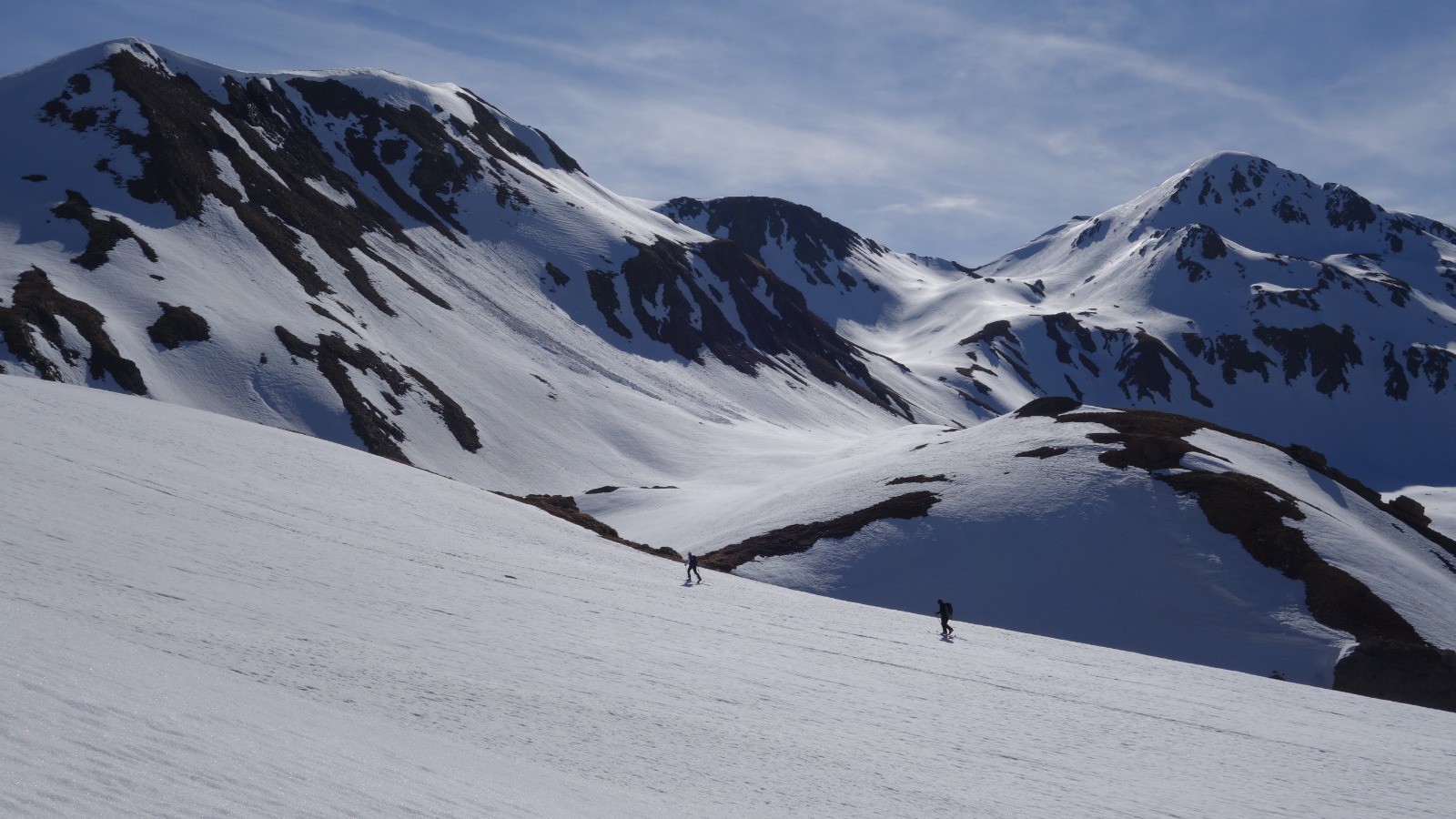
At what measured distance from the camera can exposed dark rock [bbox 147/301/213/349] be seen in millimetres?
64562

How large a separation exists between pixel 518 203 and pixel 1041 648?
401 ft

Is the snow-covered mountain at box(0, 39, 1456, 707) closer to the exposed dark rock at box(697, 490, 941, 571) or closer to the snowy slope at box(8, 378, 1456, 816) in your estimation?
the exposed dark rock at box(697, 490, 941, 571)

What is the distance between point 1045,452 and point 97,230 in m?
76.2

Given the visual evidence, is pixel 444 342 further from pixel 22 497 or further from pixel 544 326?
pixel 22 497

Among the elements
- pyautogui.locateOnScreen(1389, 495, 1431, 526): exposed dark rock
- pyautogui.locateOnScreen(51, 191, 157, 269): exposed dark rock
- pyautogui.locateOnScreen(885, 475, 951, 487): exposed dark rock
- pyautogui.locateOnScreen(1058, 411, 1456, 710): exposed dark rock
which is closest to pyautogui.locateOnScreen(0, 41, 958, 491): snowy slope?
pyautogui.locateOnScreen(51, 191, 157, 269): exposed dark rock

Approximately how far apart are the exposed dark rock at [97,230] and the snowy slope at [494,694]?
147ft

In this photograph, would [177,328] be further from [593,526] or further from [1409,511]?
[1409,511]

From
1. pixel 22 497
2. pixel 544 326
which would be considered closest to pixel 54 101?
pixel 544 326

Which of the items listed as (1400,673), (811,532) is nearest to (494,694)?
(1400,673)

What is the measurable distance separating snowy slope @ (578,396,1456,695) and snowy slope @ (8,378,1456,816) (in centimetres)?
1335

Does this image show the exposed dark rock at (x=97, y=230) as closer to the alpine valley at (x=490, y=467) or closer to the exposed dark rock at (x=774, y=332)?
the alpine valley at (x=490, y=467)

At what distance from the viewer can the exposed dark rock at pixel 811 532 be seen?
5422 centimetres

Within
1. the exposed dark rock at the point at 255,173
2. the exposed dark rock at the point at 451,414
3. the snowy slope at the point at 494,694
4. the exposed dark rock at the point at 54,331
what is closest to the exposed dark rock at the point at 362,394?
the exposed dark rock at the point at 451,414

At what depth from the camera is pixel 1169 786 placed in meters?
18.1
